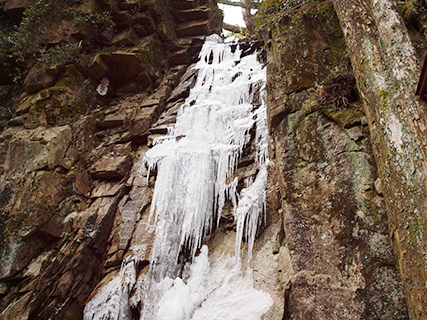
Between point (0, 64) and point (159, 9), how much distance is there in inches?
261

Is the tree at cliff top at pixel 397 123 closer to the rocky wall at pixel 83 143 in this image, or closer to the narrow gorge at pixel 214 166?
the narrow gorge at pixel 214 166

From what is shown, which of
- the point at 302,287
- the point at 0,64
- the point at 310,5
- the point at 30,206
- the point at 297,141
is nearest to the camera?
the point at 302,287

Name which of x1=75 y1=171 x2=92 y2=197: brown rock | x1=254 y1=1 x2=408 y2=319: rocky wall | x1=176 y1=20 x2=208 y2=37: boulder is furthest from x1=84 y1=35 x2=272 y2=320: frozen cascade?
x1=176 y1=20 x2=208 y2=37: boulder

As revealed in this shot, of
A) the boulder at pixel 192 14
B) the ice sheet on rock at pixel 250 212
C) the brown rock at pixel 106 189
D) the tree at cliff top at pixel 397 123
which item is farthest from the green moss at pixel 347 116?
the boulder at pixel 192 14

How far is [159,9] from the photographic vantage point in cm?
1145

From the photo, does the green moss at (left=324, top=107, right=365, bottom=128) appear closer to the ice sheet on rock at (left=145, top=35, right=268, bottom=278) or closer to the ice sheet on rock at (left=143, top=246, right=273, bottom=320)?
the ice sheet on rock at (left=145, top=35, right=268, bottom=278)

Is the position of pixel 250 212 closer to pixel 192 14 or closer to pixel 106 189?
pixel 106 189

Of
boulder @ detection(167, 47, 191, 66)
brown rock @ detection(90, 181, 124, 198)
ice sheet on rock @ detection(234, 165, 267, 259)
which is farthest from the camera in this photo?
boulder @ detection(167, 47, 191, 66)

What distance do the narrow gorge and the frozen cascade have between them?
4 centimetres

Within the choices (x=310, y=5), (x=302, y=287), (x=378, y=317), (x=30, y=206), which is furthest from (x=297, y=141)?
(x=30, y=206)

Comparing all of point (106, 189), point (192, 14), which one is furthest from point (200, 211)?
point (192, 14)

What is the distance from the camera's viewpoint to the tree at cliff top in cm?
215

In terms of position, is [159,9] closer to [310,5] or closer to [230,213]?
[310,5]

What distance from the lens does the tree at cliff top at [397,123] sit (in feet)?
7.06
